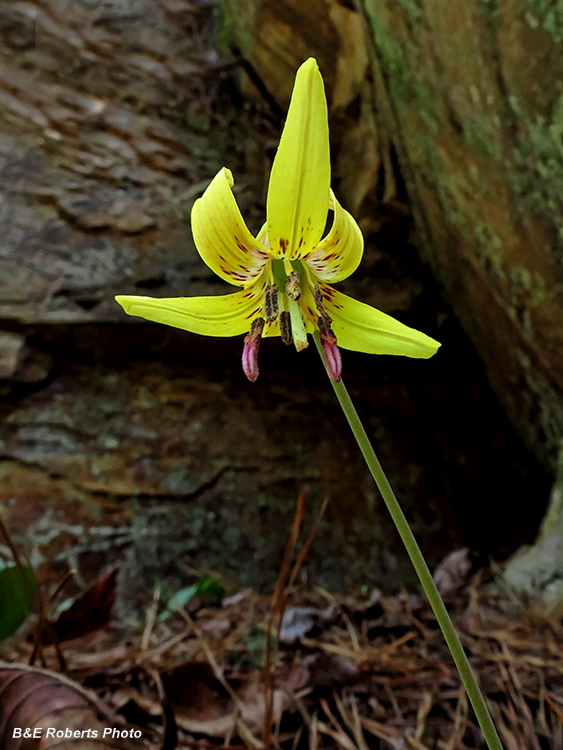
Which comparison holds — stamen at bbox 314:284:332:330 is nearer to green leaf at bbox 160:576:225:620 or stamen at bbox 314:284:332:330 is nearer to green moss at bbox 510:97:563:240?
green moss at bbox 510:97:563:240

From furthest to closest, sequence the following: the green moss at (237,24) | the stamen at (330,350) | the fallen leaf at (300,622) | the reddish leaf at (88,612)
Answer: the green moss at (237,24), the fallen leaf at (300,622), the reddish leaf at (88,612), the stamen at (330,350)

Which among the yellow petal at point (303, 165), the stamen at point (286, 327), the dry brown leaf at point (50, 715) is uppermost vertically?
the yellow petal at point (303, 165)

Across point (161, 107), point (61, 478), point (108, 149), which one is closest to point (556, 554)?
point (61, 478)

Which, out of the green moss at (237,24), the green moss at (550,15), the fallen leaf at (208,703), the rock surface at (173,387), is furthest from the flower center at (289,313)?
the green moss at (237,24)

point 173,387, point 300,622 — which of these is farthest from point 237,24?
point 300,622

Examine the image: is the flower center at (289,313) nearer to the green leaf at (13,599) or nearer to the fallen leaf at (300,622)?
the green leaf at (13,599)

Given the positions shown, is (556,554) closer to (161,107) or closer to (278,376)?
(278,376)
